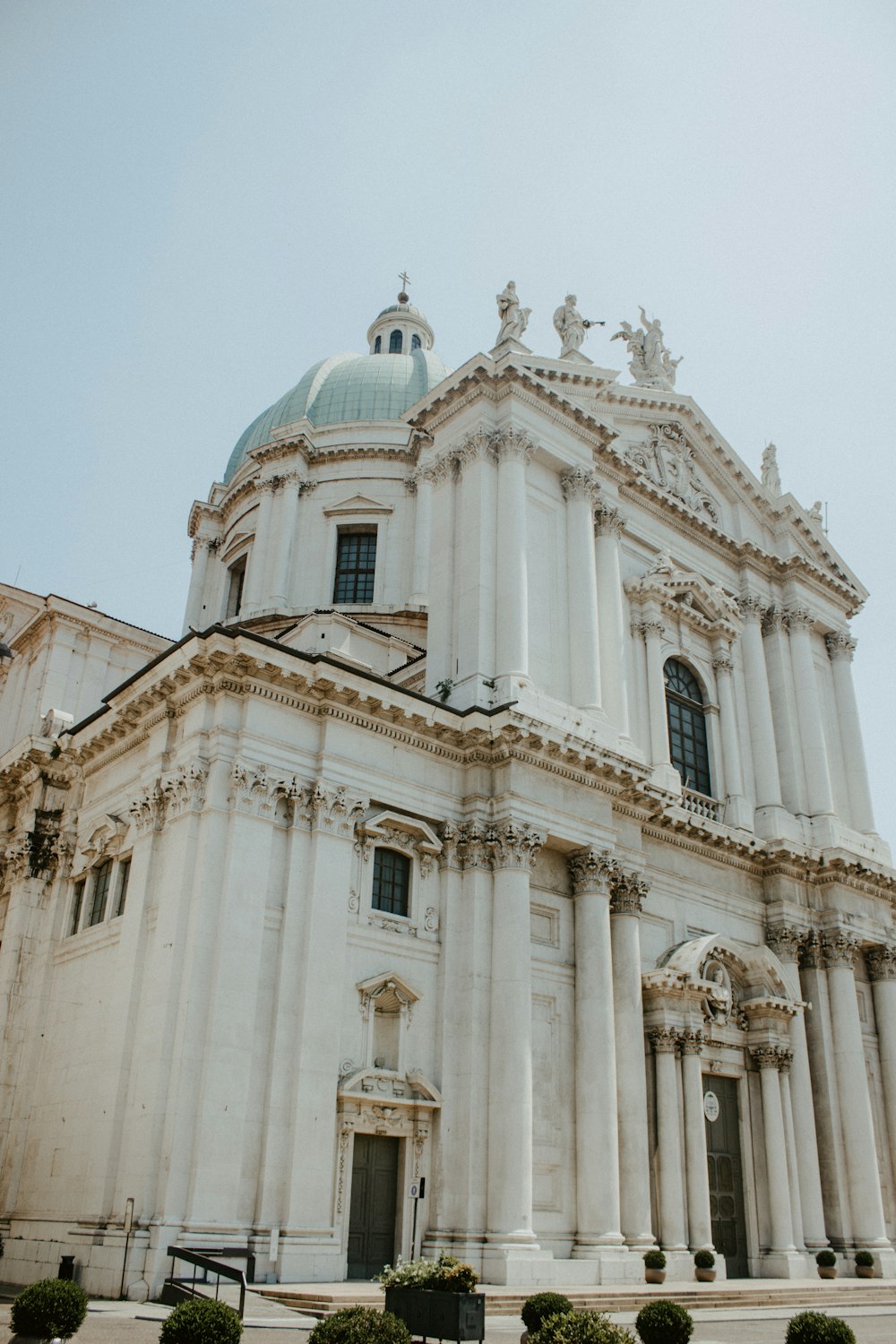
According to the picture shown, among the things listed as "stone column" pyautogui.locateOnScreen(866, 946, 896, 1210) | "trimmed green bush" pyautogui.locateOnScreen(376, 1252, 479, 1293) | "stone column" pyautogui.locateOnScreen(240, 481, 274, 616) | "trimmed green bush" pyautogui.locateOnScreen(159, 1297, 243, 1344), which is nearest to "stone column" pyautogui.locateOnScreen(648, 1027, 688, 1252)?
"stone column" pyautogui.locateOnScreen(866, 946, 896, 1210)

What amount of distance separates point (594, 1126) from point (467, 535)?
44.3 ft

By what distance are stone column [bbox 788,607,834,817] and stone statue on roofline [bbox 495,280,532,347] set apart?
1286 centimetres

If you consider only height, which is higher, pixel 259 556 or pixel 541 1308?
pixel 259 556

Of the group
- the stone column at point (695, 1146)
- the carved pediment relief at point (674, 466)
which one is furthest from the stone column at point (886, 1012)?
the carved pediment relief at point (674, 466)

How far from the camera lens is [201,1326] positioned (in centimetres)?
1105

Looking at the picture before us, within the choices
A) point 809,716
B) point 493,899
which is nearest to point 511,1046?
point 493,899

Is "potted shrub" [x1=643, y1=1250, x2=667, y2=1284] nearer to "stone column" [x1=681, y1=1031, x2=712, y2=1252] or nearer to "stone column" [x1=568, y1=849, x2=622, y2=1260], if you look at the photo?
"stone column" [x1=568, y1=849, x2=622, y2=1260]

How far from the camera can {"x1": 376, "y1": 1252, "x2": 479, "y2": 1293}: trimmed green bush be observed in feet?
45.1

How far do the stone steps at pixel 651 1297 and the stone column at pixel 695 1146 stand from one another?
179 cm

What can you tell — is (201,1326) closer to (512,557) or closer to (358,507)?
(512,557)

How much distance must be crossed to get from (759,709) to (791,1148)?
39.7ft

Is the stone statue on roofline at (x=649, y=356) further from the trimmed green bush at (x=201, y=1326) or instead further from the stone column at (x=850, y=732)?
the trimmed green bush at (x=201, y=1326)

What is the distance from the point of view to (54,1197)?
2239 cm

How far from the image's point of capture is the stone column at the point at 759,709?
33.7 metres
